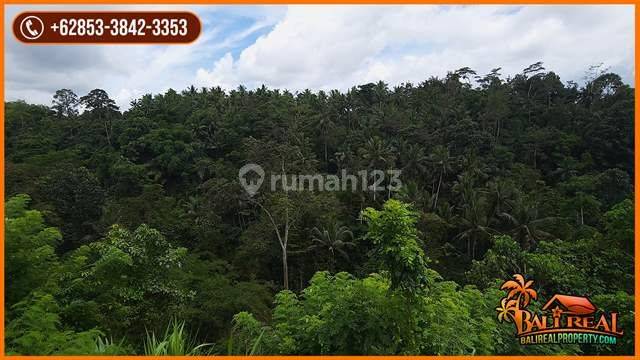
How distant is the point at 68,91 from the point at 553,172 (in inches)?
1645

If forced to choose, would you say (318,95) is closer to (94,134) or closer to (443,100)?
(443,100)

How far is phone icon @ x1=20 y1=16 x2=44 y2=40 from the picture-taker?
4672 millimetres

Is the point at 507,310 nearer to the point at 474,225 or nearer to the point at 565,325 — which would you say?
the point at 565,325

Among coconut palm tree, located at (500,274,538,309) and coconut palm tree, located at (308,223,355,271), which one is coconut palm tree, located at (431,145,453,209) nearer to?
coconut palm tree, located at (308,223,355,271)

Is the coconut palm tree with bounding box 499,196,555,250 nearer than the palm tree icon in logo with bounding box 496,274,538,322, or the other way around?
the palm tree icon in logo with bounding box 496,274,538,322

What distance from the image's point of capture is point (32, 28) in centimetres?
471

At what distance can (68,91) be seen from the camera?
39.8 m

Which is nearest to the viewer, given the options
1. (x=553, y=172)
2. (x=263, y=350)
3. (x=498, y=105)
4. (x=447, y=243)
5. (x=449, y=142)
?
(x=263, y=350)

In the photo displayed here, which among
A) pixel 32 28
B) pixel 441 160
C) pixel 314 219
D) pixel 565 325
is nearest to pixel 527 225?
pixel 441 160

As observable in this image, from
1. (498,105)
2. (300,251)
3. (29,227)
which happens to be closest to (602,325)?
(29,227)
